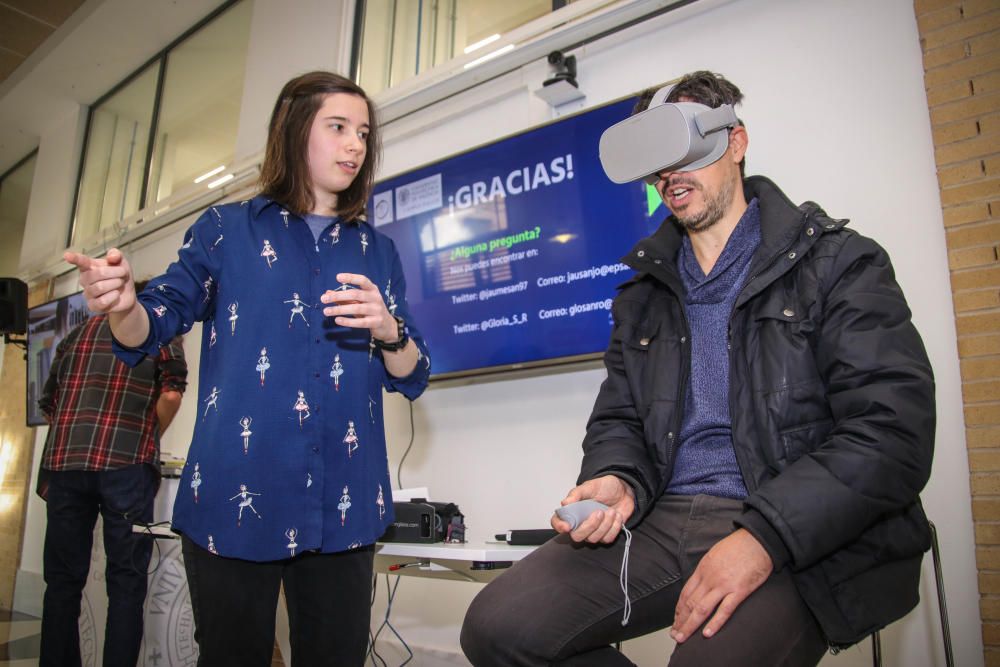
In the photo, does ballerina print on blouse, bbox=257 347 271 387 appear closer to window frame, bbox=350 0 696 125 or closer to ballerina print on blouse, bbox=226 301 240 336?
ballerina print on blouse, bbox=226 301 240 336

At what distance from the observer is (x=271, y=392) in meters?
1.38

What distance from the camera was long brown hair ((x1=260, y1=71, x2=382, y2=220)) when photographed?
1.57 m

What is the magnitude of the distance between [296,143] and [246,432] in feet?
2.21

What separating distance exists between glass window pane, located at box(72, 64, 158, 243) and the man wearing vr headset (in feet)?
18.9

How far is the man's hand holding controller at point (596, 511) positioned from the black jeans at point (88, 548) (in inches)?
82.9

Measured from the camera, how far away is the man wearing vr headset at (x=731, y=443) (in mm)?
1031

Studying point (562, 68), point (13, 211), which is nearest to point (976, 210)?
point (562, 68)

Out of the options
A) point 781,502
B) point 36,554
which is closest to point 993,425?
point 781,502

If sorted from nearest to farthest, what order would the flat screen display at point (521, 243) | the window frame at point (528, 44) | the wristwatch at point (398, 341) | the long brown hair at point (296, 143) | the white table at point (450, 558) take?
1. the wristwatch at point (398, 341)
2. the long brown hair at point (296, 143)
3. the white table at point (450, 558)
4. the flat screen display at point (521, 243)
5. the window frame at point (528, 44)

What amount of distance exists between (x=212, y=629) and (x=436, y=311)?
5.81 feet

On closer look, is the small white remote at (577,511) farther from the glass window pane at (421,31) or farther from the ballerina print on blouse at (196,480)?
the glass window pane at (421,31)

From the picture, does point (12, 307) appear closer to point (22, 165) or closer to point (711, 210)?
point (22, 165)

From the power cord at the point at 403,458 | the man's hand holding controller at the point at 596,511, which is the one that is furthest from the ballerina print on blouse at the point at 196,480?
the power cord at the point at 403,458

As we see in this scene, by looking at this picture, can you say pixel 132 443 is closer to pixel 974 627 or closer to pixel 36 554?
pixel 974 627
